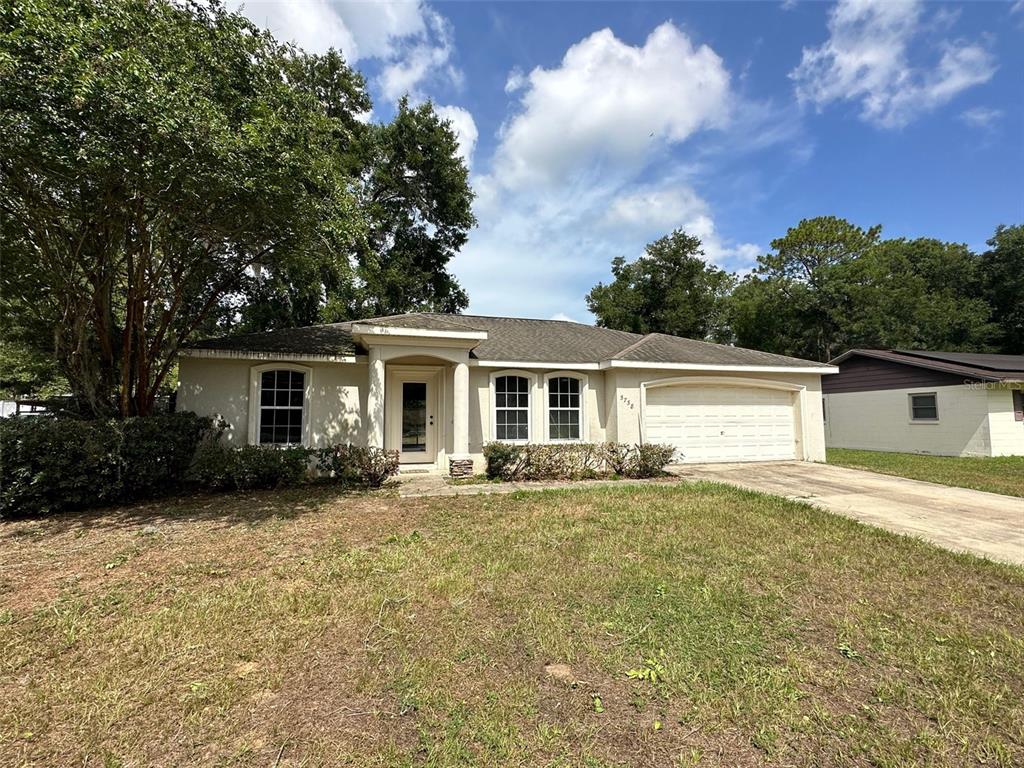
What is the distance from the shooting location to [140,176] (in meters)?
5.83

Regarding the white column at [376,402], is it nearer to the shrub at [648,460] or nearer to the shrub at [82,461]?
the shrub at [82,461]

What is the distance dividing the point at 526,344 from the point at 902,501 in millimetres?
8576

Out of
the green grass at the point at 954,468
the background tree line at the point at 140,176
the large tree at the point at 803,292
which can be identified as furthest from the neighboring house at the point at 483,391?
the large tree at the point at 803,292

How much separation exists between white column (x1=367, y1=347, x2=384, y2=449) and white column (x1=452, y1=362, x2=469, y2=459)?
162 cm

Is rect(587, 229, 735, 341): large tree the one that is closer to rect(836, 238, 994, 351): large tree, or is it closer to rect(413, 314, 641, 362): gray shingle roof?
rect(836, 238, 994, 351): large tree

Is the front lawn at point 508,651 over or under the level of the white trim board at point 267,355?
under

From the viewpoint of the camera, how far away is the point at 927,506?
739cm

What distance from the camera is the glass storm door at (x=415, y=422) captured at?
1169 centimetres

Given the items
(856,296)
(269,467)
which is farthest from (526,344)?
(856,296)

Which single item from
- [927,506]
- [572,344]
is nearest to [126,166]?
[572,344]

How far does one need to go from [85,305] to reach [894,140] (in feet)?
60.0

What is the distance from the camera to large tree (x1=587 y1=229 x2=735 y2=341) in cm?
2950

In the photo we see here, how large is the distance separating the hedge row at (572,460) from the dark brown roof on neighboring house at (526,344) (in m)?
2.32

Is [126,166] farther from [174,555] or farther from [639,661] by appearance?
[639,661]
